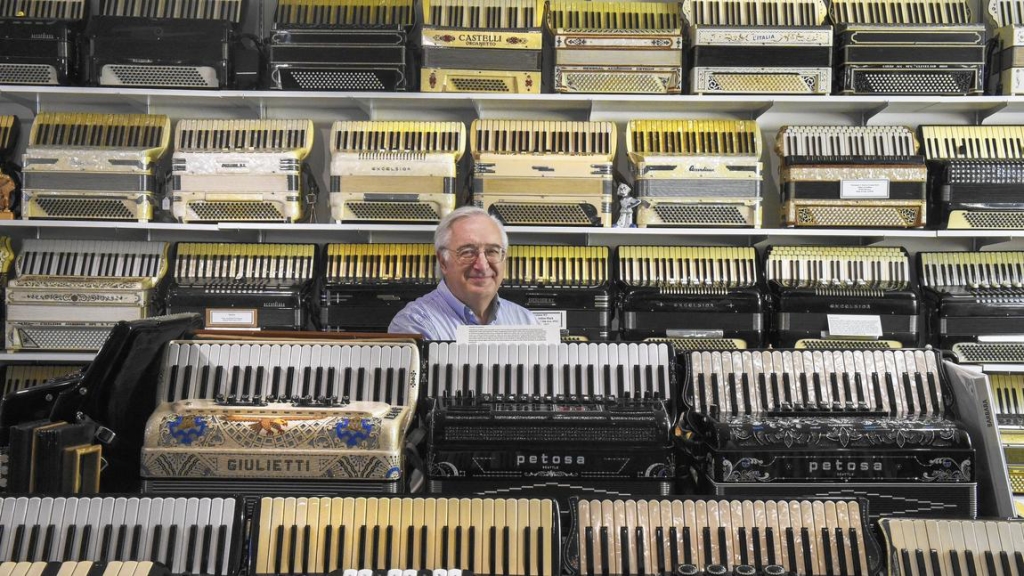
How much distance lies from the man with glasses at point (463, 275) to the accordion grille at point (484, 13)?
1426 millimetres

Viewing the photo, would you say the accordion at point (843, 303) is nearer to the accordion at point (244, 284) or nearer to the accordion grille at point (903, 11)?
the accordion grille at point (903, 11)

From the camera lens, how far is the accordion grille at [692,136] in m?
4.62

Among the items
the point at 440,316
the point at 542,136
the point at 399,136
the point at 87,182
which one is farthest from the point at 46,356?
the point at 542,136

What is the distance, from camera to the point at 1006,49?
455 centimetres

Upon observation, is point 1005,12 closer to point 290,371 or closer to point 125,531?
point 290,371

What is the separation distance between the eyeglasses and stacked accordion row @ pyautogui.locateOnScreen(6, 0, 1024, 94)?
133 cm

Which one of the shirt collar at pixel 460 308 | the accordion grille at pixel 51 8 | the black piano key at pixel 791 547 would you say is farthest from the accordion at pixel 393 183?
the black piano key at pixel 791 547

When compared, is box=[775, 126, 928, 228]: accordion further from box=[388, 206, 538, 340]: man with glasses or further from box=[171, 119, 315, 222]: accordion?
box=[171, 119, 315, 222]: accordion

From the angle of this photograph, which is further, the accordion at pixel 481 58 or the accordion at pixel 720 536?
the accordion at pixel 481 58

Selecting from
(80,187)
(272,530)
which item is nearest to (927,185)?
(272,530)

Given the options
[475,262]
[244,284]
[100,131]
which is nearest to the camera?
[475,262]

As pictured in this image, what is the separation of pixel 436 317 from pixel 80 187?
7.19 ft

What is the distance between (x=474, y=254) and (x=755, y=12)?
2.22 m

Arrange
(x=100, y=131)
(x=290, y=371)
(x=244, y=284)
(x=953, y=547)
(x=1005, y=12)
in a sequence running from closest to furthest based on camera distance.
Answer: (x=953, y=547) < (x=290, y=371) < (x=244, y=284) < (x=100, y=131) < (x=1005, y=12)
